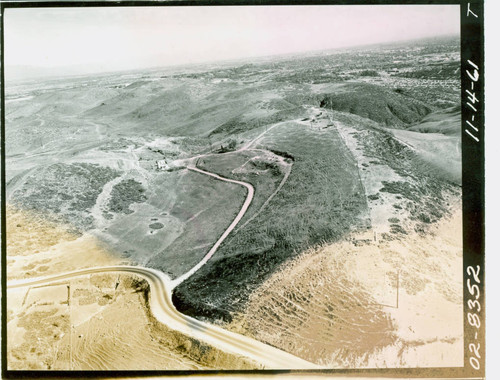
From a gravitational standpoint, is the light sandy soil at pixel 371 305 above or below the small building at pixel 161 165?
below

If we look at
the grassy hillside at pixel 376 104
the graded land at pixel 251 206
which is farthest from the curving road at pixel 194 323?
the grassy hillside at pixel 376 104

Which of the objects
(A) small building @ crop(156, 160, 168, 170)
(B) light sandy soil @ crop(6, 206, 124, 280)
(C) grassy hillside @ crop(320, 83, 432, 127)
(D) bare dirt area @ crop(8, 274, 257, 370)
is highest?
(C) grassy hillside @ crop(320, 83, 432, 127)

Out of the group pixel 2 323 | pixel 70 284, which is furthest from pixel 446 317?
pixel 2 323

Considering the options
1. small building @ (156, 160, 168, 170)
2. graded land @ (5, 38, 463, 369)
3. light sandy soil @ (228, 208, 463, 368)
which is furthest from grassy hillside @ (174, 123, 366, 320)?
small building @ (156, 160, 168, 170)

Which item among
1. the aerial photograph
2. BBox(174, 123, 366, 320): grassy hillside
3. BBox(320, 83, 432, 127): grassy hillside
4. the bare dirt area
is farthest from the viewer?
BBox(320, 83, 432, 127): grassy hillside

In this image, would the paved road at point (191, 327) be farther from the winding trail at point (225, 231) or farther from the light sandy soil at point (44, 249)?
the winding trail at point (225, 231)

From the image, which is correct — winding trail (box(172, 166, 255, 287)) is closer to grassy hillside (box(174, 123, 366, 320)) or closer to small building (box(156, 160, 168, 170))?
grassy hillside (box(174, 123, 366, 320))

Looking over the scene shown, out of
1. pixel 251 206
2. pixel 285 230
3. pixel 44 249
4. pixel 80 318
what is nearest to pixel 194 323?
pixel 80 318

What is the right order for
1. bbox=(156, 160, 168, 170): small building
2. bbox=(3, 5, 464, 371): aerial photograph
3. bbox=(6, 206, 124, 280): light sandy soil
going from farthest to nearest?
1. bbox=(156, 160, 168, 170): small building
2. bbox=(6, 206, 124, 280): light sandy soil
3. bbox=(3, 5, 464, 371): aerial photograph
